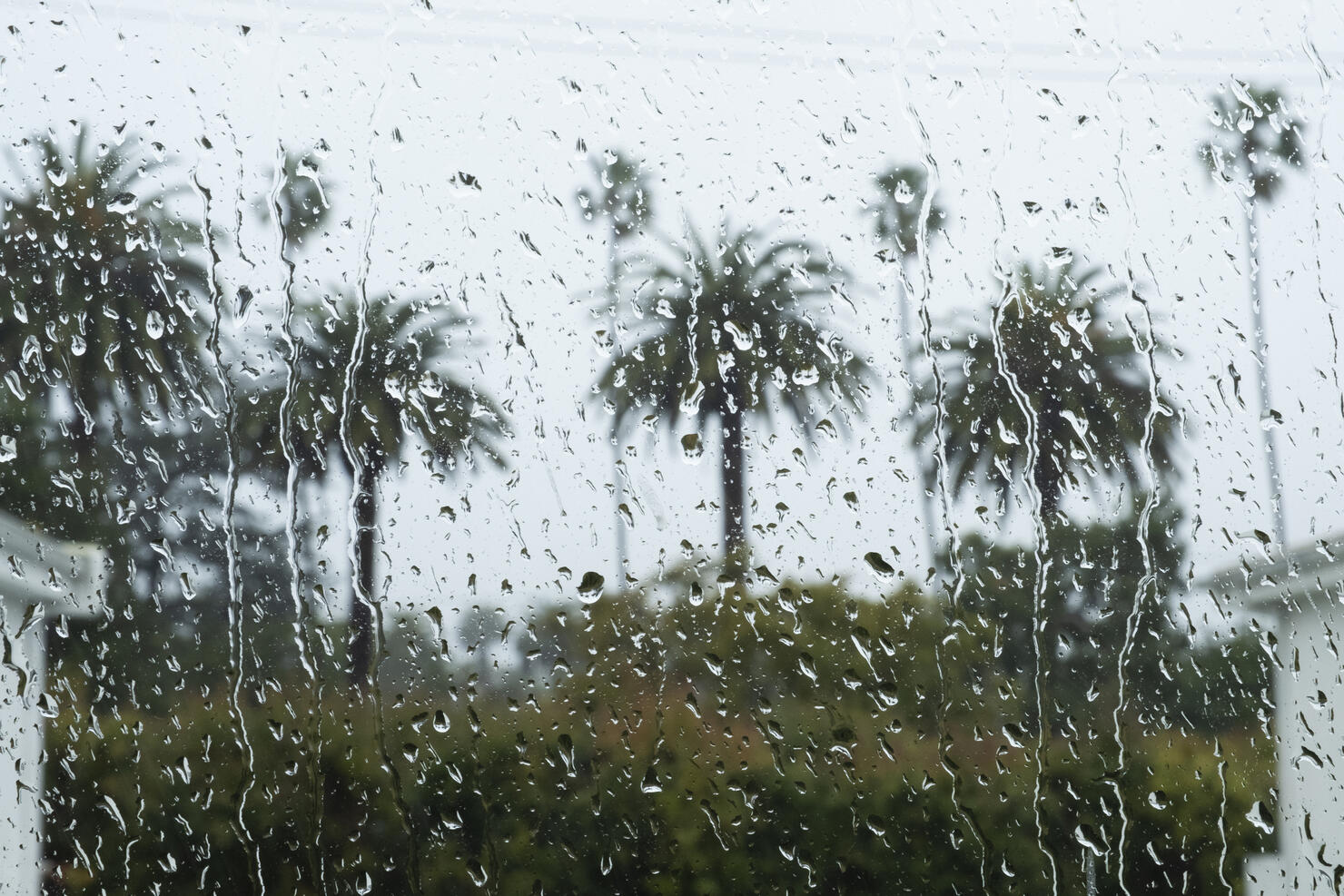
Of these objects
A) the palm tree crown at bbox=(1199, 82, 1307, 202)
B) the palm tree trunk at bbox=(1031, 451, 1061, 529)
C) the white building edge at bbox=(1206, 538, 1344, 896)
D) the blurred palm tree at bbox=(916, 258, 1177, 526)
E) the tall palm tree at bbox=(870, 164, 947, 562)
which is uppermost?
the palm tree crown at bbox=(1199, 82, 1307, 202)

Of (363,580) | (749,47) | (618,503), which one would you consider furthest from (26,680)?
(749,47)

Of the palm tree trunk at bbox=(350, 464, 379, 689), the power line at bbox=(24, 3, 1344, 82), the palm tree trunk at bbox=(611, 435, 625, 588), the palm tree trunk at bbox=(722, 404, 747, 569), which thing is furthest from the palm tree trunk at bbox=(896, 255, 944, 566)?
the palm tree trunk at bbox=(350, 464, 379, 689)

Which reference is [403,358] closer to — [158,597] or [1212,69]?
[158,597]

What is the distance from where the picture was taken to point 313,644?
169cm

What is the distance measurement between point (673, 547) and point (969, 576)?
1.78ft

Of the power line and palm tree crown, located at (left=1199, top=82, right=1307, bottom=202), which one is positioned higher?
the power line

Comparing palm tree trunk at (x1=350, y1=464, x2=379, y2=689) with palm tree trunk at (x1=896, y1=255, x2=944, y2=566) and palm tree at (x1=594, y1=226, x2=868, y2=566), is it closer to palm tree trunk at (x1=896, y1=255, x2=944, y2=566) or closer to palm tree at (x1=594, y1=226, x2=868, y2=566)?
palm tree at (x1=594, y1=226, x2=868, y2=566)

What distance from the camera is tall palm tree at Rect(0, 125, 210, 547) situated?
5.75ft

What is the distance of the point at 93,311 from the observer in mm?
1778

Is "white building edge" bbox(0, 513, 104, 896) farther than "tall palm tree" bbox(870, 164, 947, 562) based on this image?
No

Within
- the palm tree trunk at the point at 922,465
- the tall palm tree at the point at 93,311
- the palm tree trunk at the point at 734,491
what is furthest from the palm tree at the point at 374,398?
the palm tree trunk at the point at 922,465

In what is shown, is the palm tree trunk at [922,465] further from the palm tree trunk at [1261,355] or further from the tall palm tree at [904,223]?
the palm tree trunk at [1261,355]

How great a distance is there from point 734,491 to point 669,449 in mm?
142

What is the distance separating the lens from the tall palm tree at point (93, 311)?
5.75 ft
